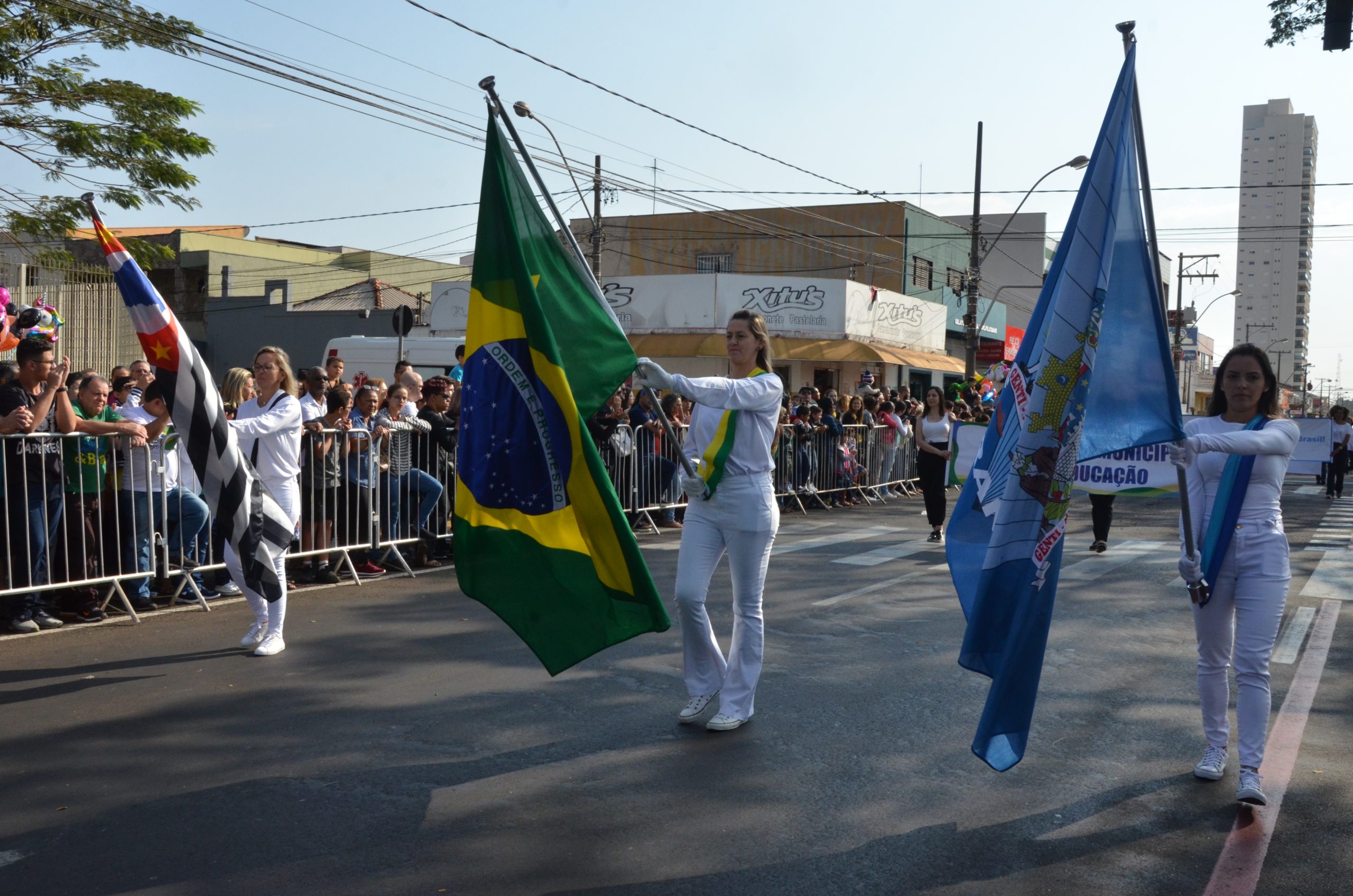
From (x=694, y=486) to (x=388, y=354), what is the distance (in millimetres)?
20294

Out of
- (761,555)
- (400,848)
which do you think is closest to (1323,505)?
(761,555)

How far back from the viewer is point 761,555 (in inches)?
226

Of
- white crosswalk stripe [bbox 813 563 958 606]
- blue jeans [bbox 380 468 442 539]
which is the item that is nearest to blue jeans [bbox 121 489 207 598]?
blue jeans [bbox 380 468 442 539]

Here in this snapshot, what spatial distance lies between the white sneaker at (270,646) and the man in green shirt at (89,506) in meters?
1.90

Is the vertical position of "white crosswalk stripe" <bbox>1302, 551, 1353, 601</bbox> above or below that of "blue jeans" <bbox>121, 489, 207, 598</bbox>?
below

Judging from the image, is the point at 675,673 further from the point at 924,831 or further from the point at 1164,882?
the point at 1164,882

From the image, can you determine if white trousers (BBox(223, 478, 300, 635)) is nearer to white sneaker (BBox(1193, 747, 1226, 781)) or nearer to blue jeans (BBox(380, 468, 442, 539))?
blue jeans (BBox(380, 468, 442, 539))

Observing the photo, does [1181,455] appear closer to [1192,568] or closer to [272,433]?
[1192,568]

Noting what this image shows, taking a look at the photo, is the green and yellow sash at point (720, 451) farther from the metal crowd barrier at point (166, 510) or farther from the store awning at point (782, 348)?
the store awning at point (782, 348)

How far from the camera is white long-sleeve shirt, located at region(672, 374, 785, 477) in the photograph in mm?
5406

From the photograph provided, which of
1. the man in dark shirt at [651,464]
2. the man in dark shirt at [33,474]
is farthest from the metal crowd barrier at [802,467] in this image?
the man in dark shirt at [33,474]

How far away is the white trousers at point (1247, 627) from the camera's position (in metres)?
4.82

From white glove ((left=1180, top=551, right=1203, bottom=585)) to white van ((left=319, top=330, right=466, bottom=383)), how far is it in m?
19.0

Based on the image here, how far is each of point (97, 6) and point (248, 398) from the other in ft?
25.7
